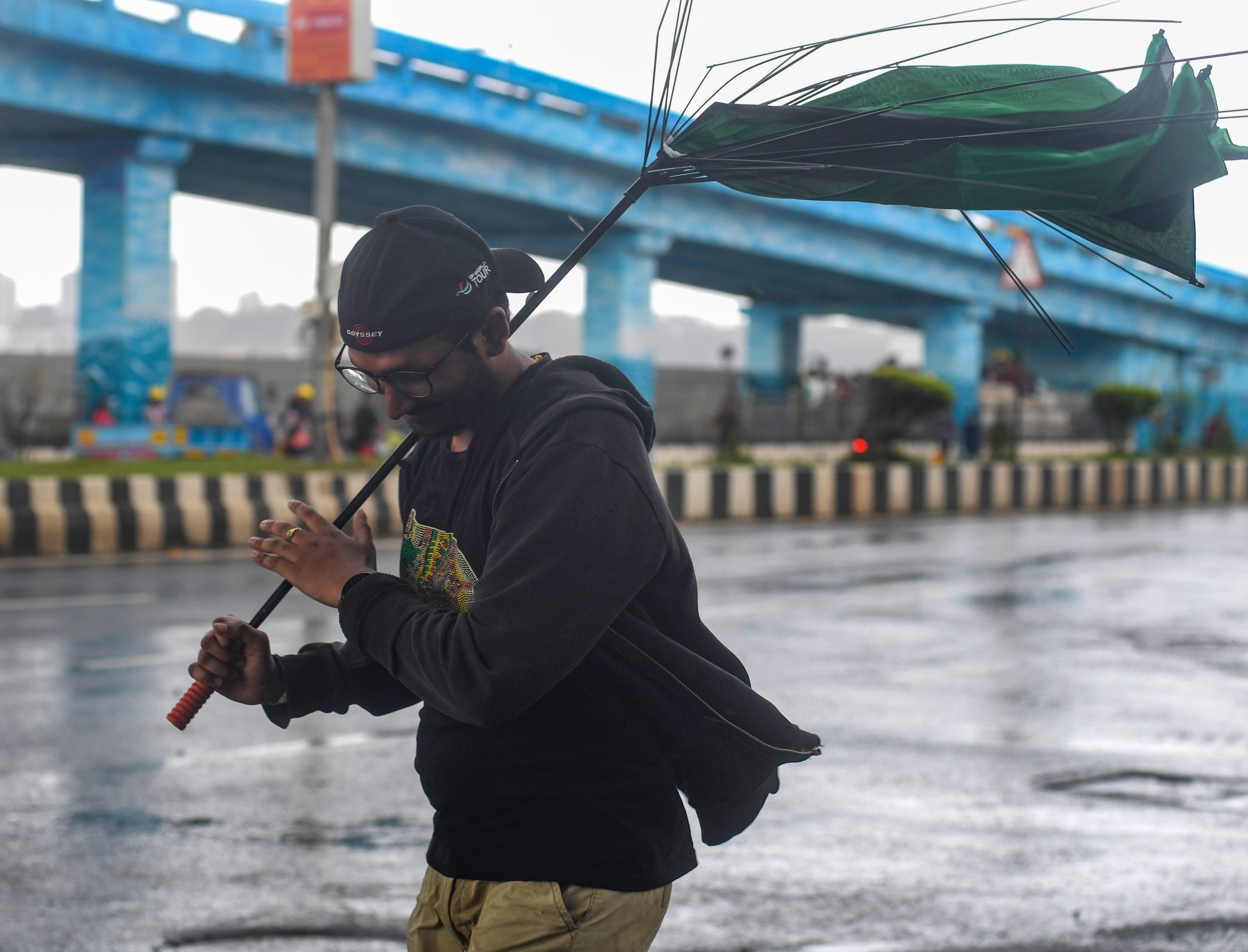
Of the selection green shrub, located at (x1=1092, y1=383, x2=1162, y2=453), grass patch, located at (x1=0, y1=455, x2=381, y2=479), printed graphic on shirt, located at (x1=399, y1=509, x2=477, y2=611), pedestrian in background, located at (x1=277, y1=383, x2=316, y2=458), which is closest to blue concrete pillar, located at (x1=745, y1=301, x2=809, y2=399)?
green shrub, located at (x1=1092, y1=383, x2=1162, y2=453)

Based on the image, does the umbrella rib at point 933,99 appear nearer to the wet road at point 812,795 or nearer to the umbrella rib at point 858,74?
the umbrella rib at point 858,74

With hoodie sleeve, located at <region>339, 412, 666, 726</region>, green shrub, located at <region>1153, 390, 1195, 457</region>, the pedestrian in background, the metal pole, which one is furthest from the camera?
green shrub, located at <region>1153, 390, 1195, 457</region>

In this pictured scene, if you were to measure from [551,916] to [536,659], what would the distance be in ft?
1.29

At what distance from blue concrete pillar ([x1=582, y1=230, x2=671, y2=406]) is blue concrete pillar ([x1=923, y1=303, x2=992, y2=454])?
14.7m

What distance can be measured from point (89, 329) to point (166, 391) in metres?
1.54

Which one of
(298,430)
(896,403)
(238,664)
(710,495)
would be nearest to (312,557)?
(238,664)

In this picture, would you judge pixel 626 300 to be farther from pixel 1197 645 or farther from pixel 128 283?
pixel 1197 645

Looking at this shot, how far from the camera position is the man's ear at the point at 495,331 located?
201 cm

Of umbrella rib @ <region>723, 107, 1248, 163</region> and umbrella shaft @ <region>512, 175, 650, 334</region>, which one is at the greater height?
umbrella rib @ <region>723, 107, 1248, 163</region>

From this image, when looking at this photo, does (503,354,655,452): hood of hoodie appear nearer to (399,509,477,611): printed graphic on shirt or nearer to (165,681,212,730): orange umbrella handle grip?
(399,509,477,611): printed graphic on shirt

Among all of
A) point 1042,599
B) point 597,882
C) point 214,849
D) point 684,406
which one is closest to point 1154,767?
point 214,849

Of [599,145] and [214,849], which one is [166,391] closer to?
[599,145]

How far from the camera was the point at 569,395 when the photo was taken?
77.2 inches

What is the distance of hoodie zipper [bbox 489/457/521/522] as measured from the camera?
1.92 metres
